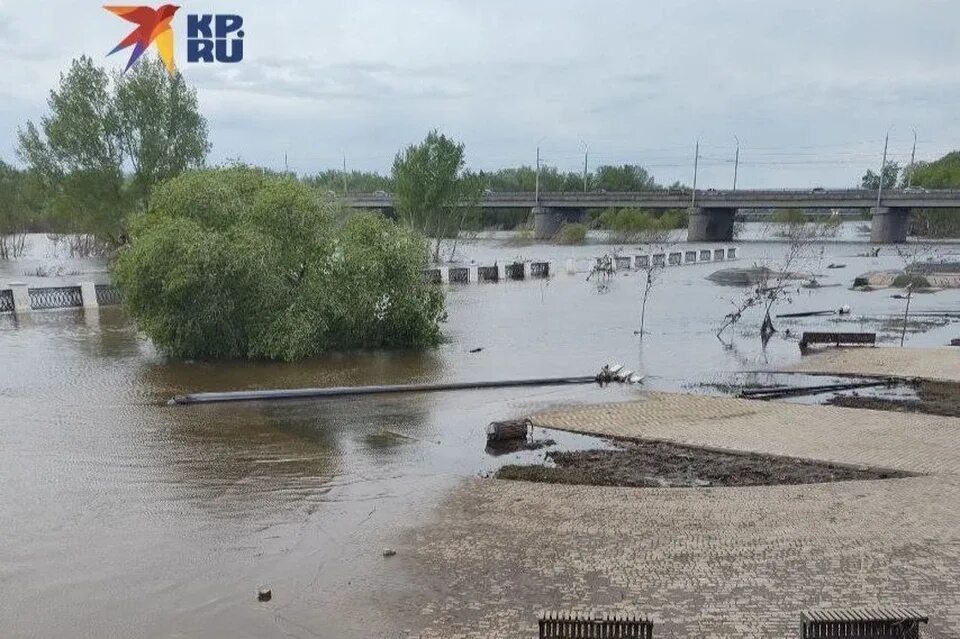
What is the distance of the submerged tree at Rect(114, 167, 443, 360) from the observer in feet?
69.9

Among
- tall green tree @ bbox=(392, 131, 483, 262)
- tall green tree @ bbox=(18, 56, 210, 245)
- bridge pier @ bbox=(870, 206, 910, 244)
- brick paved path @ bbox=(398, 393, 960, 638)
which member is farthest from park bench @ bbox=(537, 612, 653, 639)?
bridge pier @ bbox=(870, 206, 910, 244)

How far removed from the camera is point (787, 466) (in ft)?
42.0

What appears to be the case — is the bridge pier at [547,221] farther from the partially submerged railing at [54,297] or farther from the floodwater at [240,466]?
the floodwater at [240,466]

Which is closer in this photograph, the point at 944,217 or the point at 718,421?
the point at 718,421

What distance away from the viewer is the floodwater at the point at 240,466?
841cm

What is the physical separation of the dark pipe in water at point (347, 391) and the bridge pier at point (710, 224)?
73.6 m

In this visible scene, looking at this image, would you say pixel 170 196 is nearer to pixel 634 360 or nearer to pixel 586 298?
pixel 634 360

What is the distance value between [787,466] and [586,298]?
2736 cm

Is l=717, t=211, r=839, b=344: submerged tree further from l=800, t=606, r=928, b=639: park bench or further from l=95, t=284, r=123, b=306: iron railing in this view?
l=95, t=284, r=123, b=306: iron railing

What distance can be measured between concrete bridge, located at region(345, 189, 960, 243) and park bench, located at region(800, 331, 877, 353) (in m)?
56.8

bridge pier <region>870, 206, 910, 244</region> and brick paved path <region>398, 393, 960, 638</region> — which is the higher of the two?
bridge pier <region>870, 206, 910, 244</region>

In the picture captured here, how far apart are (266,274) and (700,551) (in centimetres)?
1581

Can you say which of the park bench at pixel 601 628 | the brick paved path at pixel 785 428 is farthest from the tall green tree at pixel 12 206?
the park bench at pixel 601 628

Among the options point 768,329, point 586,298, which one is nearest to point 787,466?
point 768,329
